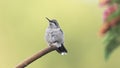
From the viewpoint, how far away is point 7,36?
12.3 metres

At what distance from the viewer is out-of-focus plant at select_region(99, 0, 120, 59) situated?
1268 mm

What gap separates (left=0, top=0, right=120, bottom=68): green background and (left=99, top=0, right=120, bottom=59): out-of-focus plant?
9349mm

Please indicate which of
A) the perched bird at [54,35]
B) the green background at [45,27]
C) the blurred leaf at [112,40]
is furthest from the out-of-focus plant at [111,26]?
the green background at [45,27]

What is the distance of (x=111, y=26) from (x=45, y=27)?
1082cm

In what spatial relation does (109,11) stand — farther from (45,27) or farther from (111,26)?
(45,27)

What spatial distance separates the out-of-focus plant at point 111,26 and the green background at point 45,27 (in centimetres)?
935

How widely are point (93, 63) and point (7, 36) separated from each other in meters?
1.92

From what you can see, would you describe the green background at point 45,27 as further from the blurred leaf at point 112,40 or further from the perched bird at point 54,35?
the blurred leaf at point 112,40

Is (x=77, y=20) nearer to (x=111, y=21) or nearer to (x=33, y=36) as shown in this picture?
(x=33, y=36)

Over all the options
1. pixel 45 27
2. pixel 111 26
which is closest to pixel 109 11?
pixel 111 26

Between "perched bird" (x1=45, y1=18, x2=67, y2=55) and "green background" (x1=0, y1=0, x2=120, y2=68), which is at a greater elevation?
"perched bird" (x1=45, y1=18, x2=67, y2=55)

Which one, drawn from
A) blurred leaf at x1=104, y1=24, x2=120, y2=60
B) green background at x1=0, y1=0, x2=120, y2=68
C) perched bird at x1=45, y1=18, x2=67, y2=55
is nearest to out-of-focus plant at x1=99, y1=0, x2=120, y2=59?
blurred leaf at x1=104, y1=24, x2=120, y2=60

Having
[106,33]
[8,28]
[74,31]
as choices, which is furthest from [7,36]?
[106,33]

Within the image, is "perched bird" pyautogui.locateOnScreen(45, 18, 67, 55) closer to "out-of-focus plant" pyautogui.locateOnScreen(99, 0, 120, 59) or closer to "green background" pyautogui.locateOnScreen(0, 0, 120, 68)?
"out-of-focus plant" pyautogui.locateOnScreen(99, 0, 120, 59)
